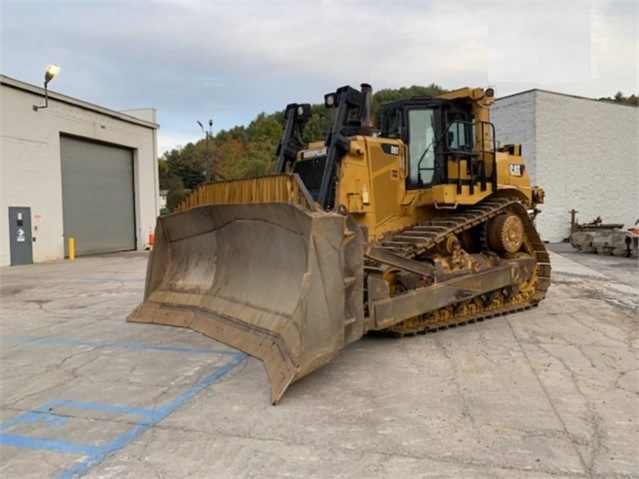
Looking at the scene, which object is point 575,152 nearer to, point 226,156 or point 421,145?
point 421,145

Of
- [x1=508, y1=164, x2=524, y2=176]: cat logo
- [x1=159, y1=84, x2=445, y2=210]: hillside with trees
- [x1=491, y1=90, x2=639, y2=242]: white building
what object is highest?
[x1=159, y1=84, x2=445, y2=210]: hillside with trees

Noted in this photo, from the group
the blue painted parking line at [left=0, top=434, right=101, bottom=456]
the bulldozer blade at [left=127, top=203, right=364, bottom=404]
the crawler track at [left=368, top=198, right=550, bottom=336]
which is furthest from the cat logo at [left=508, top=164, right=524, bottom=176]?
the blue painted parking line at [left=0, top=434, right=101, bottom=456]

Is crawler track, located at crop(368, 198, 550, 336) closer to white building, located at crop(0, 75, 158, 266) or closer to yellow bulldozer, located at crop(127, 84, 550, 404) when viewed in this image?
yellow bulldozer, located at crop(127, 84, 550, 404)

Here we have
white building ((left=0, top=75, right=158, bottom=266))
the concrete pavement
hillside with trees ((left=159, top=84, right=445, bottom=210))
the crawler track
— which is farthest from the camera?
hillside with trees ((left=159, top=84, right=445, bottom=210))

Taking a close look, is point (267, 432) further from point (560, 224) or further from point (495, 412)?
point (560, 224)

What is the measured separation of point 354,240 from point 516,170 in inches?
184

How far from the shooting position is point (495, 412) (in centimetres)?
385

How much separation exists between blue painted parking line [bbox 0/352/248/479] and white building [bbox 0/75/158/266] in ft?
47.3

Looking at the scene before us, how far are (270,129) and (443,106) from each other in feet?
171

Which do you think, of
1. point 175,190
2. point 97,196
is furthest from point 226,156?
point 97,196

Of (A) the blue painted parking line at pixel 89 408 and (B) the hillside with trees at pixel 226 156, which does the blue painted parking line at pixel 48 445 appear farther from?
(B) the hillside with trees at pixel 226 156

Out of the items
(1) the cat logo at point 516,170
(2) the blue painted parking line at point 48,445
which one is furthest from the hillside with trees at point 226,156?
(2) the blue painted parking line at point 48,445

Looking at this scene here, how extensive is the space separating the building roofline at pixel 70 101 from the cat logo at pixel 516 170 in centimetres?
1548

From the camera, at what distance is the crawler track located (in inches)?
245
